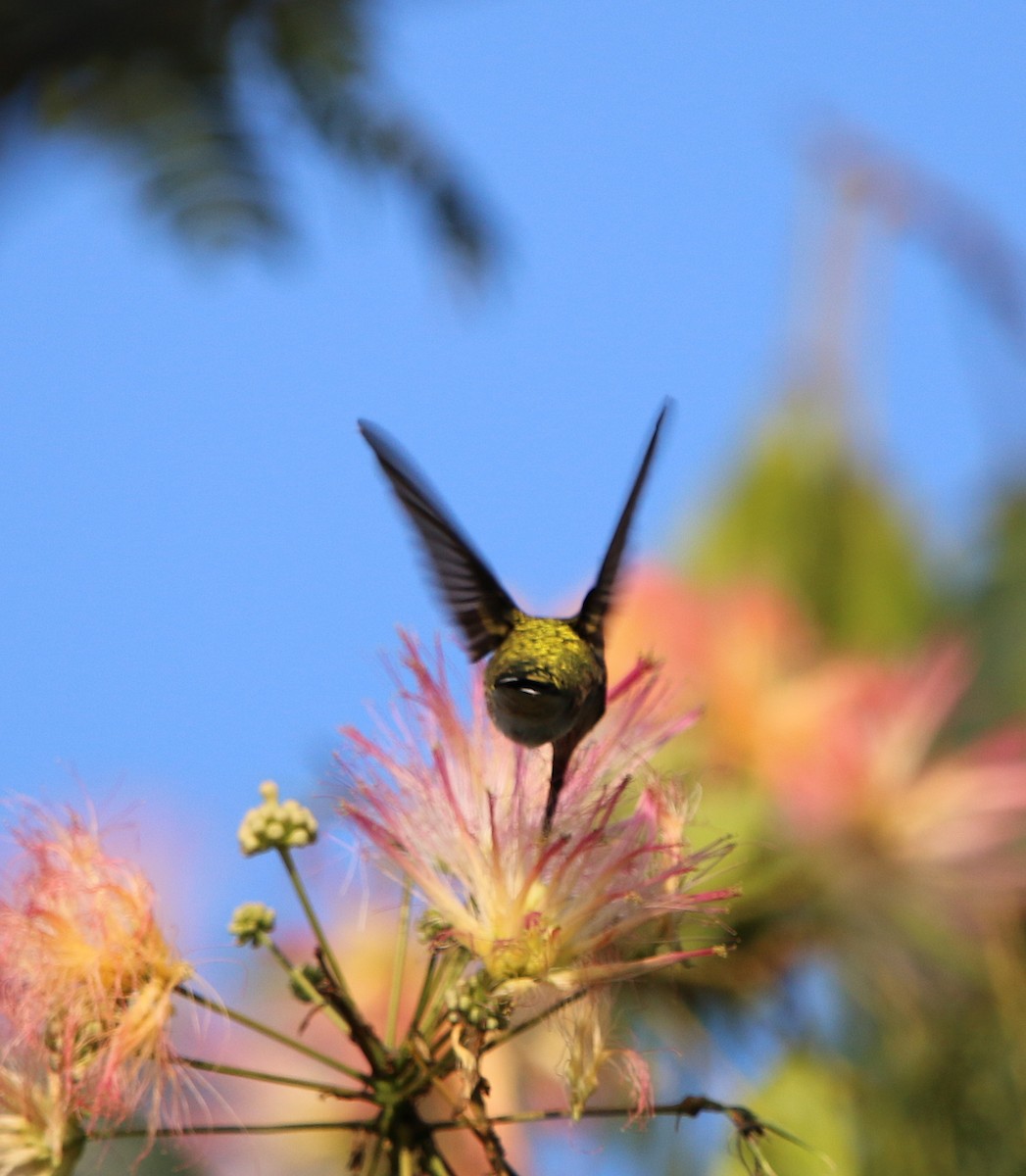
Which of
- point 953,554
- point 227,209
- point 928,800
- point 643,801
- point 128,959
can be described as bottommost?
point 128,959

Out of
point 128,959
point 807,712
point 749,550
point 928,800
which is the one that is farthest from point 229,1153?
point 749,550

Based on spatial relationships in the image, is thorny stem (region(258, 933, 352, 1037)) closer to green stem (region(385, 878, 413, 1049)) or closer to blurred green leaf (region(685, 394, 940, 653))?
green stem (region(385, 878, 413, 1049))

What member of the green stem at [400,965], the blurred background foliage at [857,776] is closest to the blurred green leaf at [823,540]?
the blurred background foliage at [857,776]

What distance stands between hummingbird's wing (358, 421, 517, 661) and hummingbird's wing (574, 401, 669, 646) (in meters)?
0.11

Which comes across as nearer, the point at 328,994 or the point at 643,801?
the point at 328,994

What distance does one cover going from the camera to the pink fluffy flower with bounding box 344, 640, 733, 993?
2.09 metres

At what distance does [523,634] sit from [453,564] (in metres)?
0.16

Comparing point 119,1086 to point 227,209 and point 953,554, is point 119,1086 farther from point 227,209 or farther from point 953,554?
point 953,554

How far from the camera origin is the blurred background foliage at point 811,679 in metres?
2.32

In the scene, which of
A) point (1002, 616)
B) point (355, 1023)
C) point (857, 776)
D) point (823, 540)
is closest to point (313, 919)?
point (355, 1023)

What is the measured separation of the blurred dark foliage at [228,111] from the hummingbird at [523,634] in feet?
1.28

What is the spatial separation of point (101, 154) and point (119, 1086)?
49.1 inches

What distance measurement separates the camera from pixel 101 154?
2.39m

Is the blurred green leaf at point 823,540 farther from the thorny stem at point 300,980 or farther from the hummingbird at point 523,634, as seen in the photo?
the thorny stem at point 300,980
